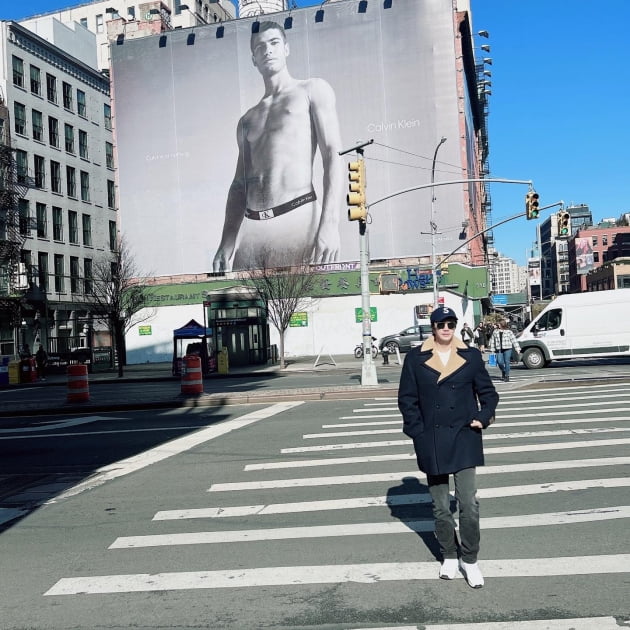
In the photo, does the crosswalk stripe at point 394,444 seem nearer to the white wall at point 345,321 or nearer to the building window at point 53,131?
the white wall at point 345,321

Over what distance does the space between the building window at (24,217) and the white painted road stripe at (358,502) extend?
4832cm

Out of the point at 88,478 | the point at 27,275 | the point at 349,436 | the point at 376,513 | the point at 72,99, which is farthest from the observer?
the point at 72,99

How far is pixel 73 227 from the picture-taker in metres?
58.6

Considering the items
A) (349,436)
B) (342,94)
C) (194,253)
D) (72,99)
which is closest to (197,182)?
(194,253)

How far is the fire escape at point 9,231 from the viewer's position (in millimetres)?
46344

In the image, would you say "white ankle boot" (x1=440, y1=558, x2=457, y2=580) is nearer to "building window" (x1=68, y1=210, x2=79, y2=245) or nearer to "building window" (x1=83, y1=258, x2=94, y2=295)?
"building window" (x1=83, y1=258, x2=94, y2=295)

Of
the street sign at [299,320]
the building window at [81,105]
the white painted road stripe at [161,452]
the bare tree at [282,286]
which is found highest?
the building window at [81,105]

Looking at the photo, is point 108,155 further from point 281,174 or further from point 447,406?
point 447,406

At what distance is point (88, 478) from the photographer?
906 cm

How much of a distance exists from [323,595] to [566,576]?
5.33ft

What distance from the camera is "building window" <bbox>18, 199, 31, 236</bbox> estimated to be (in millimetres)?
50719

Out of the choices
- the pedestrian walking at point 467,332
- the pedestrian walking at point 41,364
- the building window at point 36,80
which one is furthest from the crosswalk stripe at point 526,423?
the building window at point 36,80

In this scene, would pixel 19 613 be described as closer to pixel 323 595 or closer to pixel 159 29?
pixel 323 595

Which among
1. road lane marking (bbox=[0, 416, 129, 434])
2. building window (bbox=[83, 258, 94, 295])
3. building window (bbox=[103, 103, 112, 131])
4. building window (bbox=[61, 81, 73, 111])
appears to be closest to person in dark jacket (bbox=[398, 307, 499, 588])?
road lane marking (bbox=[0, 416, 129, 434])
